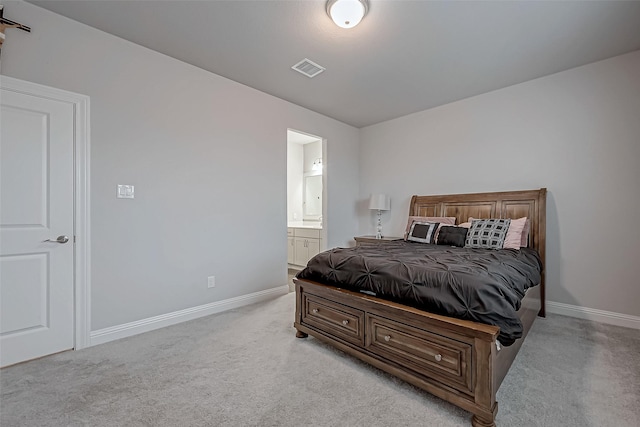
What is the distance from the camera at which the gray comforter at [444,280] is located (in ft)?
5.07

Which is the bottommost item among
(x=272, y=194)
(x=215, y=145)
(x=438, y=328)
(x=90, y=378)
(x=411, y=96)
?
(x=90, y=378)

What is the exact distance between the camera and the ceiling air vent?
291 cm

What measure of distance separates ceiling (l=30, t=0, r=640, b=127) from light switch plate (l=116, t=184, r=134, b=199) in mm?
1313

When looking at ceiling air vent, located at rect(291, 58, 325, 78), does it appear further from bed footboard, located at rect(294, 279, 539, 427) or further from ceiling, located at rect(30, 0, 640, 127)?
bed footboard, located at rect(294, 279, 539, 427)

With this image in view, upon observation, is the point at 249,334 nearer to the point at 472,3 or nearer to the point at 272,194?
the point at 272,194

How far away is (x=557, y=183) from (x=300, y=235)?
3.71 m

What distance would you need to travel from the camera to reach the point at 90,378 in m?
1.91

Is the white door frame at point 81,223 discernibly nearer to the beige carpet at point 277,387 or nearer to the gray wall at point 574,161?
the beige carpet at point 277,387

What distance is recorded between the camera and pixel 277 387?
1.81m

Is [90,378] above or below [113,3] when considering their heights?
below

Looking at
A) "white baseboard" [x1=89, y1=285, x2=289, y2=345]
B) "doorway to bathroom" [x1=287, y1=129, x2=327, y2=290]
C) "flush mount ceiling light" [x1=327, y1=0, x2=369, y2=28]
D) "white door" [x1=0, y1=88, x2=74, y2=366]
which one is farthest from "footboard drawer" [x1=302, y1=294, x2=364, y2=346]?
"doorway to bathroom" [x1=287, y1=129, x2=327, y2=290]

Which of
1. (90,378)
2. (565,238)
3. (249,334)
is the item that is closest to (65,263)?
(90,378)

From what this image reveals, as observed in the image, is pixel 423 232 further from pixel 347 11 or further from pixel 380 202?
pixel 347 11

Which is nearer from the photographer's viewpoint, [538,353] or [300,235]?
[538,353]
